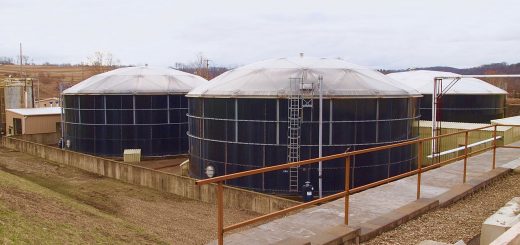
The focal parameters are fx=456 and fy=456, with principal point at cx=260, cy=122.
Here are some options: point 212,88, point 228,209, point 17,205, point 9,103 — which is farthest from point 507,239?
point 9,103

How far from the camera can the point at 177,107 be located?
105 feet

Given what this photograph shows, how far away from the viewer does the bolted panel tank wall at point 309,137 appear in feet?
62.5

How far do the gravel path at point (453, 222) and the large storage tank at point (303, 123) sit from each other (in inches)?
357

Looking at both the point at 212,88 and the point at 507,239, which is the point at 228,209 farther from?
the point at 507,239

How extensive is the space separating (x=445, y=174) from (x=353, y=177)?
23.9 ft

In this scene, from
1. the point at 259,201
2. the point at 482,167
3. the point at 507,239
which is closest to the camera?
the point at 507,239

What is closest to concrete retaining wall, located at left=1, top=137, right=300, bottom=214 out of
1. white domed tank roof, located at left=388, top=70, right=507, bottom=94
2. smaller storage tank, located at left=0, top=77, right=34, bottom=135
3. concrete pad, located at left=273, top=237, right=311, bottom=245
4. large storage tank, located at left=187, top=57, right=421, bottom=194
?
large storage tank, located at left=187, top=57, right=421, bottom=194

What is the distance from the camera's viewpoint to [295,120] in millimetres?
18859

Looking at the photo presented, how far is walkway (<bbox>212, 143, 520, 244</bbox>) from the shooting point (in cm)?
711

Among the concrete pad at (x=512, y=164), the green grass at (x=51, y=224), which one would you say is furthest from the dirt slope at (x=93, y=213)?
the concrete pad at (x=512, y=164)

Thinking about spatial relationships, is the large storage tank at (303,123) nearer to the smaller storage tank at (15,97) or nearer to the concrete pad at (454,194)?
the concrete pad at (454,194)

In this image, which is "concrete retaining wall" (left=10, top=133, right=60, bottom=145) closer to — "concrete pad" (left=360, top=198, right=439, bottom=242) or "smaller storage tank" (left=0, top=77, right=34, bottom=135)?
"smaller storage tank" (left=0, top=77, right=34, bottom=135)

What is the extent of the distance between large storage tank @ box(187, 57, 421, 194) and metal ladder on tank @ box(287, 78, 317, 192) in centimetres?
6

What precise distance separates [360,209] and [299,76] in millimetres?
11844
